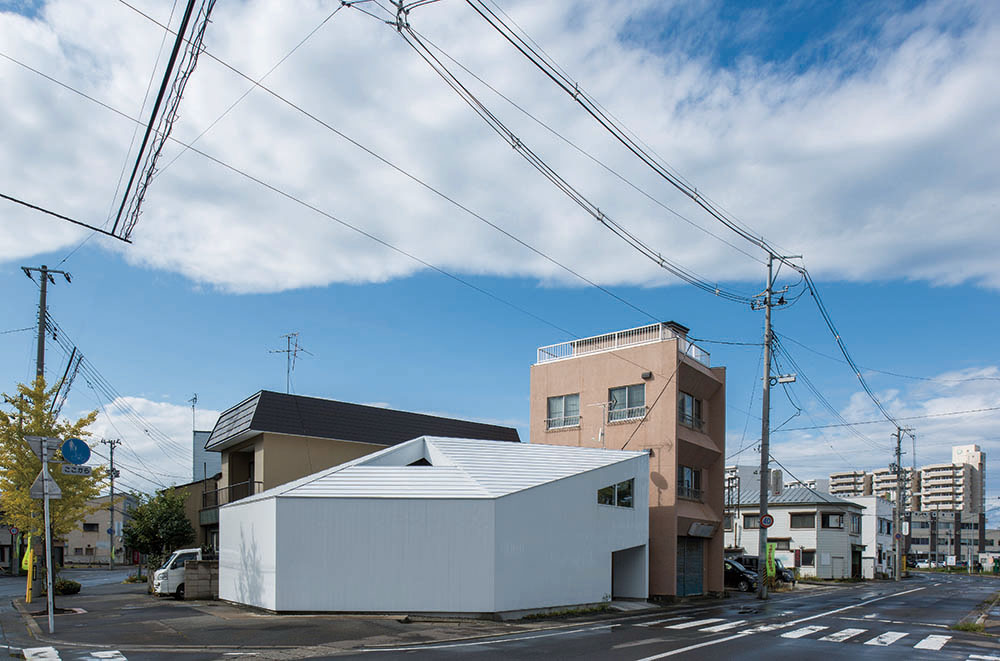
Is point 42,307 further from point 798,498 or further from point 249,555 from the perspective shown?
point 798,498

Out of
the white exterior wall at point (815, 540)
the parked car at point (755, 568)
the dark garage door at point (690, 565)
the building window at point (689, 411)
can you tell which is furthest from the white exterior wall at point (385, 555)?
the white exterior wall at point (815, 540)

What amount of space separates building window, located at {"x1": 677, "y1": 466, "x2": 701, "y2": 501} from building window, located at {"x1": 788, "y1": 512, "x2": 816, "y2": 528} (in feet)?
93.2

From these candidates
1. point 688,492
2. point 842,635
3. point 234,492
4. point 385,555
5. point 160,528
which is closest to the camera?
point 842,635

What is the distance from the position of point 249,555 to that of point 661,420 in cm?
1646

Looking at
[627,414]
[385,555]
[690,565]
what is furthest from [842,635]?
[627,414]

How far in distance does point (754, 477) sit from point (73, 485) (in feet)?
201

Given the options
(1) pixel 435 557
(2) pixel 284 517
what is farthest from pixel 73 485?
(1) pixel 435 557

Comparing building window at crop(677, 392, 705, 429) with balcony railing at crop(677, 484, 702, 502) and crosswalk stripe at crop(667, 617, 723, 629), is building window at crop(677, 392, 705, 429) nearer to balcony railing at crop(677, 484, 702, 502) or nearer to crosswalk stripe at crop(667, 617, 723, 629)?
balcony railing at crop(677, 484, 702, 502)

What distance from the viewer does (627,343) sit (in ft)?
102

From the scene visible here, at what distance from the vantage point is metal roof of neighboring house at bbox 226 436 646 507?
1894 cm

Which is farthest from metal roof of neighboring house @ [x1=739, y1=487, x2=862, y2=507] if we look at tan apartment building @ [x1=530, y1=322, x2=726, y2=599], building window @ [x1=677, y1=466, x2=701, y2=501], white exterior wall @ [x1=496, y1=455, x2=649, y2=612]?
white exterior wall @ [x1=496, y1=455, x2=649, y2=612]

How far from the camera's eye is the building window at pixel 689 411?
30.1 metres

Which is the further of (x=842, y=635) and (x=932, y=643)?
(x=842, y=635)

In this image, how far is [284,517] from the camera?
18375 mm
